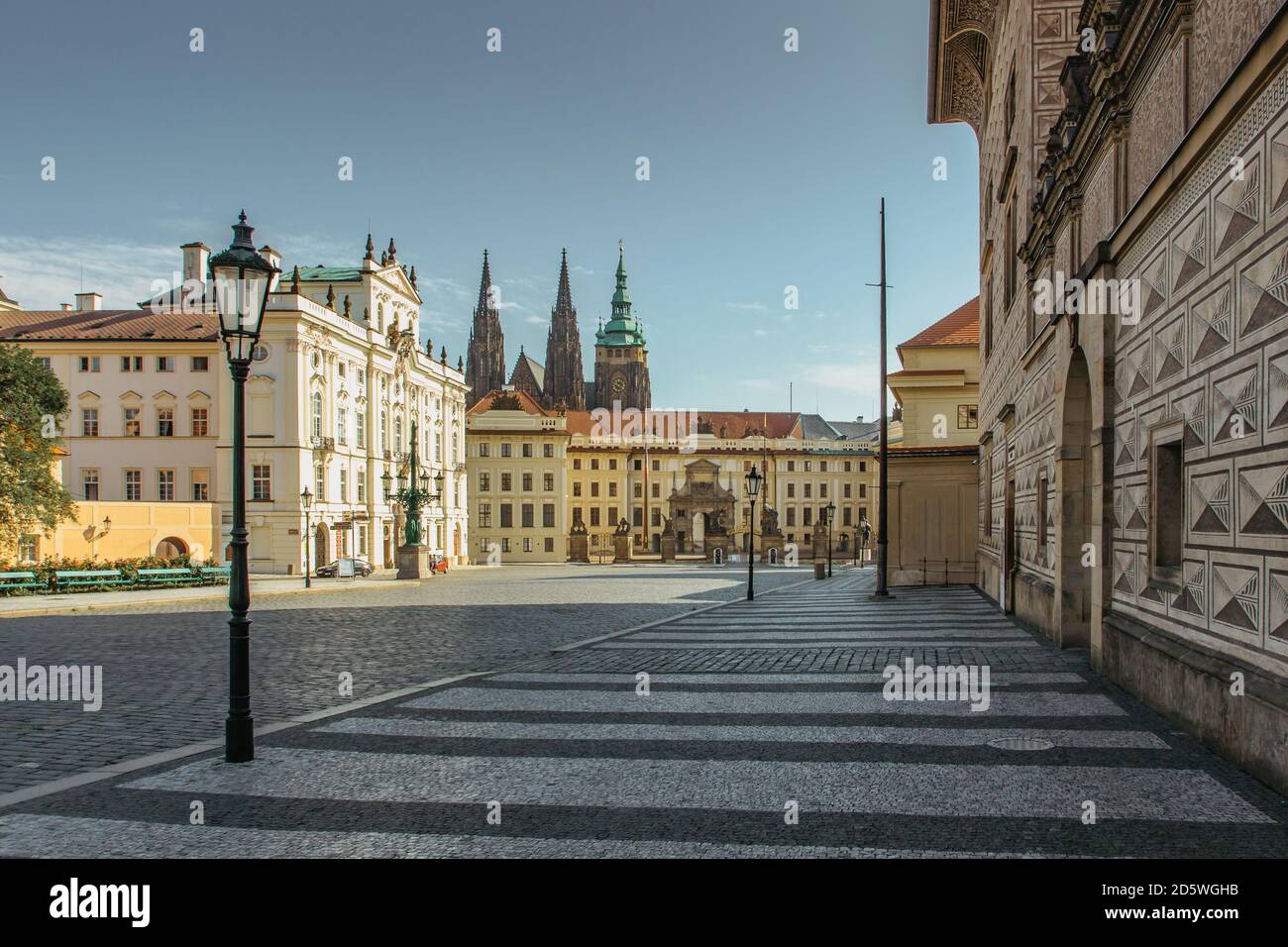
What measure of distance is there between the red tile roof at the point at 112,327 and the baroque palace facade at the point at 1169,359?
161 feet

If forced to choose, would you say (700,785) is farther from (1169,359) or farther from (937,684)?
(1169,359)

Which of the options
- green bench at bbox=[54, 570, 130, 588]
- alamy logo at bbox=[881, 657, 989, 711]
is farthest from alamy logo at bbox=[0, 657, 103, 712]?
green bench at bbox=[54, 570, 130, 588]

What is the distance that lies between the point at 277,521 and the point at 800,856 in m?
50.7

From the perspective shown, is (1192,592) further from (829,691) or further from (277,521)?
(277,521)

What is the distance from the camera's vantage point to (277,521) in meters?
52.0

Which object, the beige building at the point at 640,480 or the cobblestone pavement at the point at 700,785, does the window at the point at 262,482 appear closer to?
the beige building at the point at 640,480

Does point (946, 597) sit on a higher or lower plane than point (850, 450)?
lower

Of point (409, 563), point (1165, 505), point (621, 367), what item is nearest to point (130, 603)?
point (409, 563)

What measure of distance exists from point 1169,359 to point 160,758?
9108 millimetres

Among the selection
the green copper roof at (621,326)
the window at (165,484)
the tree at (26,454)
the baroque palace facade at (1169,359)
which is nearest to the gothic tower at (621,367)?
the green copper roof at (621,326)

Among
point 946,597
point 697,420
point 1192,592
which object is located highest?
point 697,420

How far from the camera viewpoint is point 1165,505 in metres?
9.20
